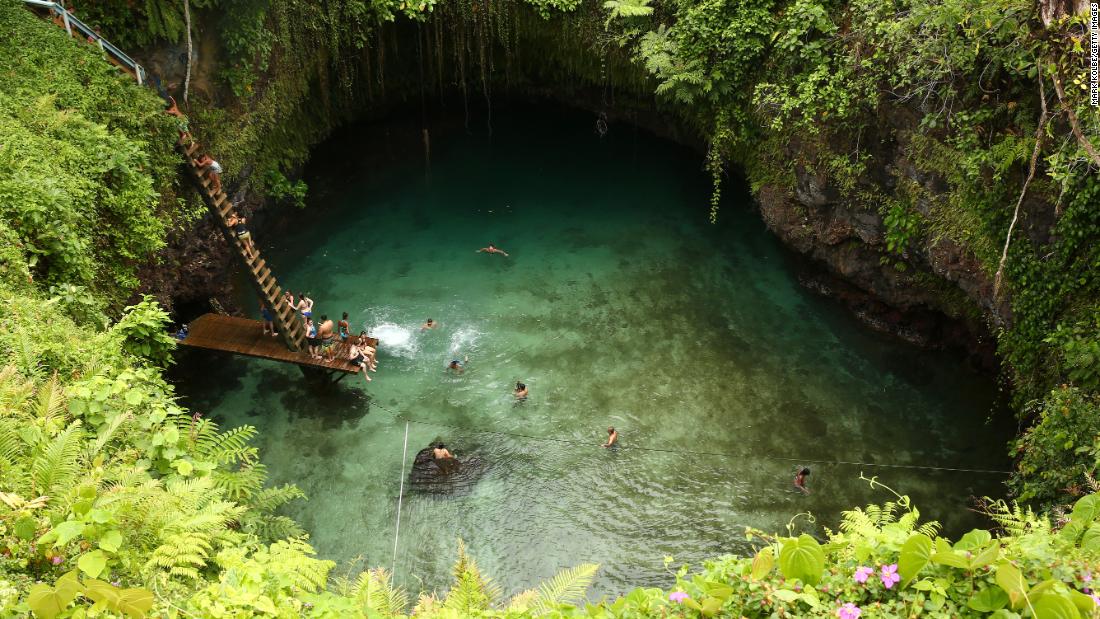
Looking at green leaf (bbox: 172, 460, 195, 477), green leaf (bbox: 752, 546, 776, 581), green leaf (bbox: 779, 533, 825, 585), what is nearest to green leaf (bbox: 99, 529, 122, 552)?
green leaf (bbox: 172, 460, 195, 477)

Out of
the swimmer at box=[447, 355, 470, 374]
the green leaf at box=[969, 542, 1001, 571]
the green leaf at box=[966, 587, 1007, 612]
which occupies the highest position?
the green leaf at box=[969, 542, 1001, 571]

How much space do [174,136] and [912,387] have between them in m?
13.2

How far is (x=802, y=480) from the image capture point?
10.2 m

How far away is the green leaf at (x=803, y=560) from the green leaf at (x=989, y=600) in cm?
80

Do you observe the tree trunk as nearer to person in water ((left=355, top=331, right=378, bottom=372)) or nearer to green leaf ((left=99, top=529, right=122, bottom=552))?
person in water ((left=355, top=331, right=378, bottom=372))

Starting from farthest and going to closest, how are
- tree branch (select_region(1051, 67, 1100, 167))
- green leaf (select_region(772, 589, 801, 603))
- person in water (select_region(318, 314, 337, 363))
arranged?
person in water (select_region(318, 314, 337, 363)) → tree branch (select_region(1051, 67, 1100, 167)) → green leaf (select_region(772, 589, 801, 603))

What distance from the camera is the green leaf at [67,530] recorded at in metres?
3.73

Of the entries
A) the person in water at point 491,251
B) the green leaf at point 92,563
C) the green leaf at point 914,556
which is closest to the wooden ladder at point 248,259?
the person in water at point 491,251

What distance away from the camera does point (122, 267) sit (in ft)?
30.0

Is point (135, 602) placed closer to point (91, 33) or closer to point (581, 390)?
point (581, 390)

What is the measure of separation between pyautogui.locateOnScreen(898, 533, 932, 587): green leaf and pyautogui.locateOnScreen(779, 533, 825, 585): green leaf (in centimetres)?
45

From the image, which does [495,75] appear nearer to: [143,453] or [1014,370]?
[1014,370]

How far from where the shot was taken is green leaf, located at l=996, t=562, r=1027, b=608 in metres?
3.53

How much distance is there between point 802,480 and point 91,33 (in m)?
12.8
